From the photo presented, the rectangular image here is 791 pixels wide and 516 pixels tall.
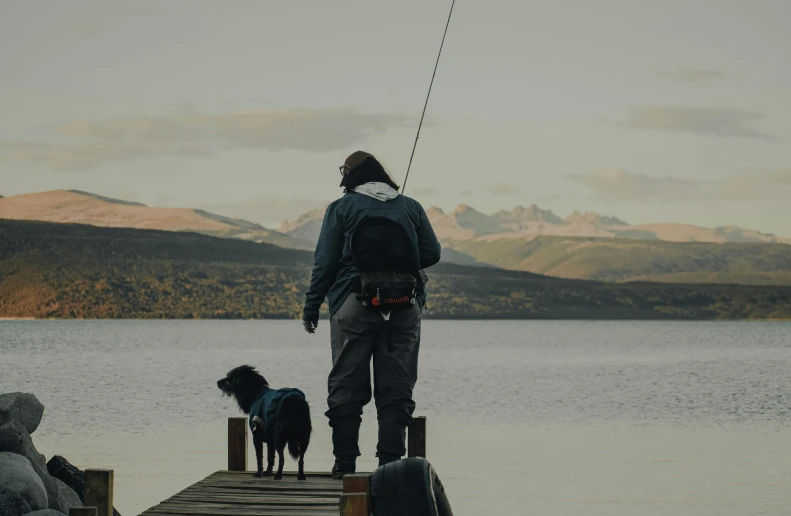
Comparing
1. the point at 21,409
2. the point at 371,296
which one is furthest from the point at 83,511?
the point at 21,409

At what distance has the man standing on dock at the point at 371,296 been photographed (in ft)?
25.0

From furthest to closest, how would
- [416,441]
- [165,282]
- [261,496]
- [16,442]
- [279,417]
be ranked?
[165,282] < [16,442] < [416,441] < [279,417] < [261,496]

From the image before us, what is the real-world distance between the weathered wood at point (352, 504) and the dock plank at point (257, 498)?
1.72 meters

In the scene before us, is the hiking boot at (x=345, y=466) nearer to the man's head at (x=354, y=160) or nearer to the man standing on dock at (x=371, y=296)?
the man standing on dock at (x=371, y=296)

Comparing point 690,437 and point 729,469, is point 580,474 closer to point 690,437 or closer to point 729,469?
point 729,469

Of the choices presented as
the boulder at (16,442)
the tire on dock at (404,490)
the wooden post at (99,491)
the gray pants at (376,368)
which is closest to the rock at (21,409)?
the boulder at (16,442)

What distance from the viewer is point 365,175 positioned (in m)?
7.86

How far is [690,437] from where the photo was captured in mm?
25750

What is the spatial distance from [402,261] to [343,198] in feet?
1.95

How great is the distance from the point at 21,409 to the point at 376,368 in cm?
491

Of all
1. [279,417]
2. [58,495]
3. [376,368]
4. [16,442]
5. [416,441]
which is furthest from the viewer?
[16,442]

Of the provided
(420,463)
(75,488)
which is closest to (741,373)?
(75,488)

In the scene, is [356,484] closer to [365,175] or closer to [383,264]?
[383,264]

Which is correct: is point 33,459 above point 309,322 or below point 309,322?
below
